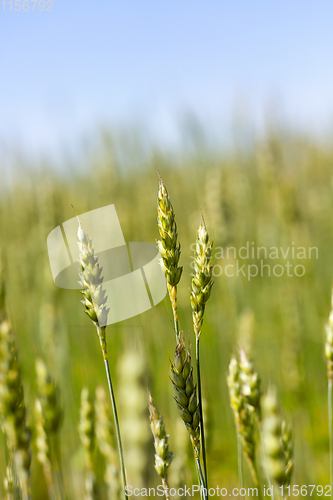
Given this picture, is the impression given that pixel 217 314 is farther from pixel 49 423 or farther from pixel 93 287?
pixel 93 287

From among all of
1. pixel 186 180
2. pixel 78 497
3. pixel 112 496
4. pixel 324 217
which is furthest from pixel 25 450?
pixel 186 180

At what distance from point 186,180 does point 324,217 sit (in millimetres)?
2344

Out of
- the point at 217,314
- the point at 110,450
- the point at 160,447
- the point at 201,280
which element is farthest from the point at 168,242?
the point at 217,314

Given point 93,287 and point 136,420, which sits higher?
point 93,287

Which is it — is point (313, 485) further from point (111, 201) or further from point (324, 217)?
point (324, 217)

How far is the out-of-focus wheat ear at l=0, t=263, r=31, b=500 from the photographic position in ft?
2.71

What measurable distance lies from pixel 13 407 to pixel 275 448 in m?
0.66

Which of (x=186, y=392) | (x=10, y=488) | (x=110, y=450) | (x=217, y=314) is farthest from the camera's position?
(x=217, y=314)

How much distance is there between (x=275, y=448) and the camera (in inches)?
36.9

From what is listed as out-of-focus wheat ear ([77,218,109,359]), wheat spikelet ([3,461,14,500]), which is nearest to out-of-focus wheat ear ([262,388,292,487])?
out-of-focus wheat ear ([77,218,109,359])

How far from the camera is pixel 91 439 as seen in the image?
3.46 ft

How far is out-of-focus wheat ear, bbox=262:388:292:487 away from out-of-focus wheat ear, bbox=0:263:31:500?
60 centimetres

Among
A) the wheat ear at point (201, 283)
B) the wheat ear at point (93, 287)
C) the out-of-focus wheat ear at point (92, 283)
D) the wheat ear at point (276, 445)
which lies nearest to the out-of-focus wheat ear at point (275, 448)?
the wheat ear at point (276, 445)

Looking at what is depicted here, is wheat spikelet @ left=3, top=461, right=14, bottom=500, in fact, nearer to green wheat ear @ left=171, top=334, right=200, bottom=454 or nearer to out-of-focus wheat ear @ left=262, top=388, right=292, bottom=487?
green wheat ear @ left=171, top=334, right=200, bottom=454
